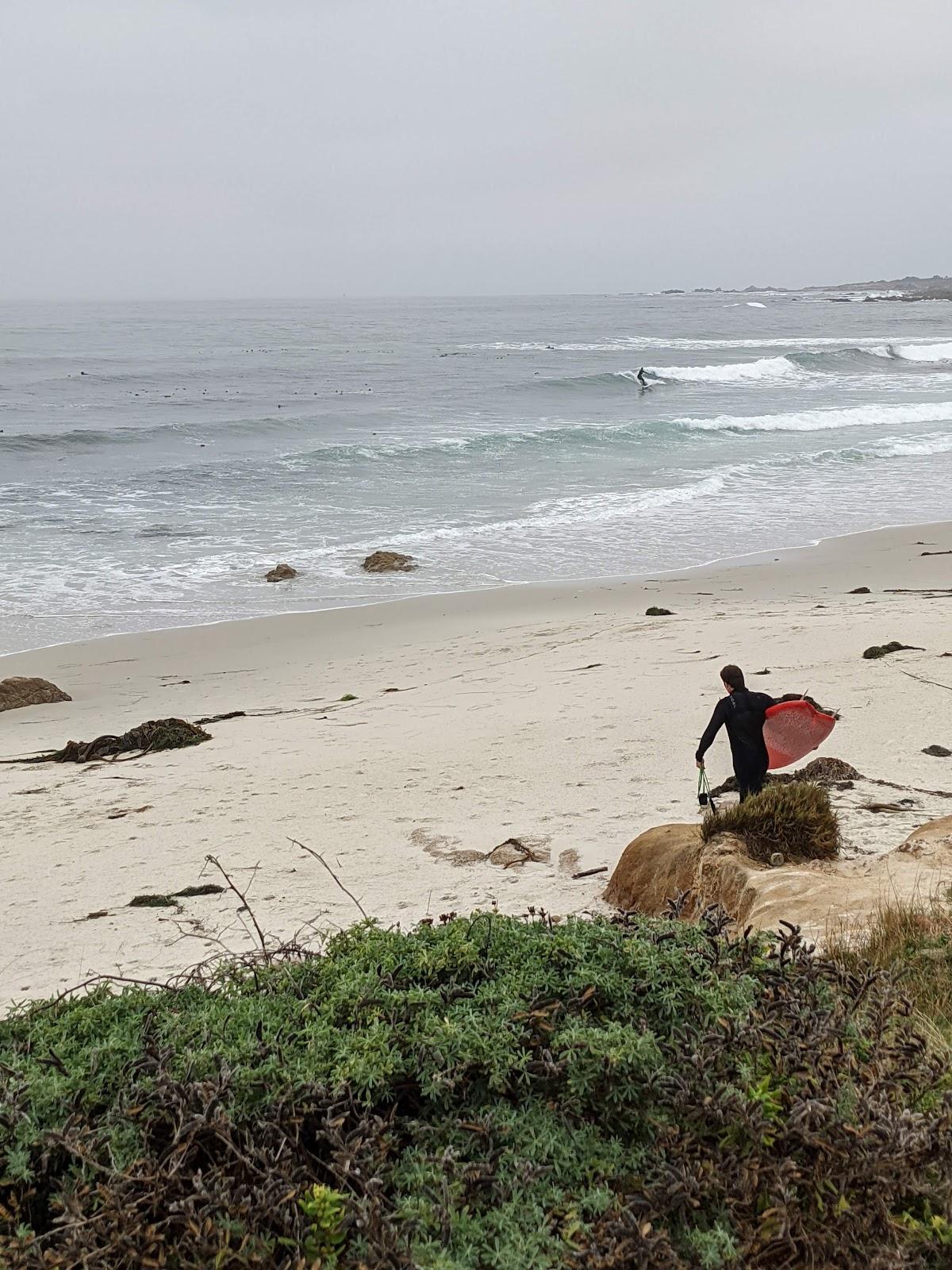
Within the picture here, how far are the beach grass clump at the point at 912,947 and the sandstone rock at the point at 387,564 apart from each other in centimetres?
1255

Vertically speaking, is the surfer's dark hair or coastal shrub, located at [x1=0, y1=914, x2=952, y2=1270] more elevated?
coastal shrub, located at [x1=0, y1=914, x2=952, y2=1270]

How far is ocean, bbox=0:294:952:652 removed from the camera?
1623cm

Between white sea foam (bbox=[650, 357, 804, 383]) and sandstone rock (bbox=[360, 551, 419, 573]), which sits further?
white sea foam (bbox=[650, 357, 804, 383])

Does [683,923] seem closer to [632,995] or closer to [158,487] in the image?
[632,995]

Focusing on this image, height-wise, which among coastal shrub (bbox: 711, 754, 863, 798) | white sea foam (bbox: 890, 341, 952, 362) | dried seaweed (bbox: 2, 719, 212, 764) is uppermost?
white sea foam (bbox: 890, 341, 952, 362)

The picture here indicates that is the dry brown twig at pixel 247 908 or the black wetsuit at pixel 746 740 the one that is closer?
the dry brown twig at pixel 247 908

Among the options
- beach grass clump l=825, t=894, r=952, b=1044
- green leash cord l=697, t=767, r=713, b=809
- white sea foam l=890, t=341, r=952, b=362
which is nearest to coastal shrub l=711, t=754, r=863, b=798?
green leash cord l=697, t=767, r=713, b=809

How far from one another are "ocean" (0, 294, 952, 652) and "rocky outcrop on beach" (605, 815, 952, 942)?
9761mm

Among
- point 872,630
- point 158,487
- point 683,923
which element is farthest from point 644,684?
point 158,487

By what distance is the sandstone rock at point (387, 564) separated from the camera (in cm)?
1628

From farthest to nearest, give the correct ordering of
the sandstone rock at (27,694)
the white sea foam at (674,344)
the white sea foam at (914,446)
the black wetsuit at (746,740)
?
1. the white sea foam at (674,344)
2. the white sea foam at (914,446)
3. the sandstone rock at (27,694)
4. the black wetsuit at (746,740)

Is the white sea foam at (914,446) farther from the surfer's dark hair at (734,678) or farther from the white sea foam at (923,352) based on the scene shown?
the white sea foam at (923,352)

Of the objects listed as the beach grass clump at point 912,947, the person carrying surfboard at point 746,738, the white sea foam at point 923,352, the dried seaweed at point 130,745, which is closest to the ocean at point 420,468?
the white sea foam at point 923,352

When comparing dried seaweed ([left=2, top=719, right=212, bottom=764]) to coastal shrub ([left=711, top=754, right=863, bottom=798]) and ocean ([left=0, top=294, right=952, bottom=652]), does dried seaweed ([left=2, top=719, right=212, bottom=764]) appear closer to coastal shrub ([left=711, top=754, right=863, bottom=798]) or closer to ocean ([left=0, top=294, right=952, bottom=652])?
ocean ([left=0, top=294, right=952, bottom=652])
